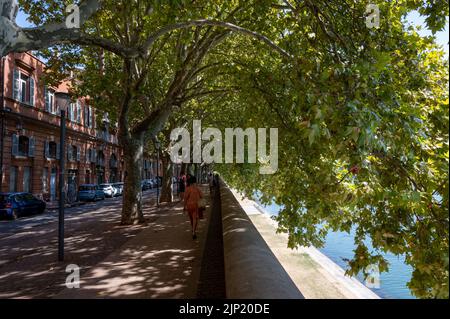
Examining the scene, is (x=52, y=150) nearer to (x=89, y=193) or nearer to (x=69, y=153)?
(x=69, y=153)

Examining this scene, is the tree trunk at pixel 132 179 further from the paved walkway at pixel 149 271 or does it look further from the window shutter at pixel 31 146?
the window shutter at pixel 31 146

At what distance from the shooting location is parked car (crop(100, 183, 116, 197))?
36625mm

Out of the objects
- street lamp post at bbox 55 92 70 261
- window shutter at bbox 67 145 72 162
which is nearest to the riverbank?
street lamp post at bbox 55 92 70 261

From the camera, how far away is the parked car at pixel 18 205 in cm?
2016

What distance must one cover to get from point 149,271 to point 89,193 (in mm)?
26028

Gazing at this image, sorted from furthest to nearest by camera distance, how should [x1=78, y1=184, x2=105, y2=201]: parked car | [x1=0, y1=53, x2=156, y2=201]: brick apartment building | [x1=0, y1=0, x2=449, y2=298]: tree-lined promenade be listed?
[x1=78, y1=184, x2=105, y2=201]: parked car → [x1=0, y1=53, x2=156, y2=201]: brick apartment building → [x1=0, y1=0, x2=449, y2=298]: tree-lined promenade

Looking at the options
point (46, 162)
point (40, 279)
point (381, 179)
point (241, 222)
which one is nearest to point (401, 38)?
point (381, 179)

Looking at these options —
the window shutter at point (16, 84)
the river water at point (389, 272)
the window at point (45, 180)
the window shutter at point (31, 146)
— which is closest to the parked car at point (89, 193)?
the window at point (45, 180)

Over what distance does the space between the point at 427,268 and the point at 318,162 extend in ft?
10.3

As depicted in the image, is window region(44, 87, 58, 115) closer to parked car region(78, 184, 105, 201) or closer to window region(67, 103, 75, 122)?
window region(67, 103, 75, 122)

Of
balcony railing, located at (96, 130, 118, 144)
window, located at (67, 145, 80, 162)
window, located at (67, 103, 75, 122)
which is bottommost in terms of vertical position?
window, located at (67, 145, 80, 162)

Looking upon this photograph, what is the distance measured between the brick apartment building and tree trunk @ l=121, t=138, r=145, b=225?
735 centimetres

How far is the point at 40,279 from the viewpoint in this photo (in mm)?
7594

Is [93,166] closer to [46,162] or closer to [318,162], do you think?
[46,162]
